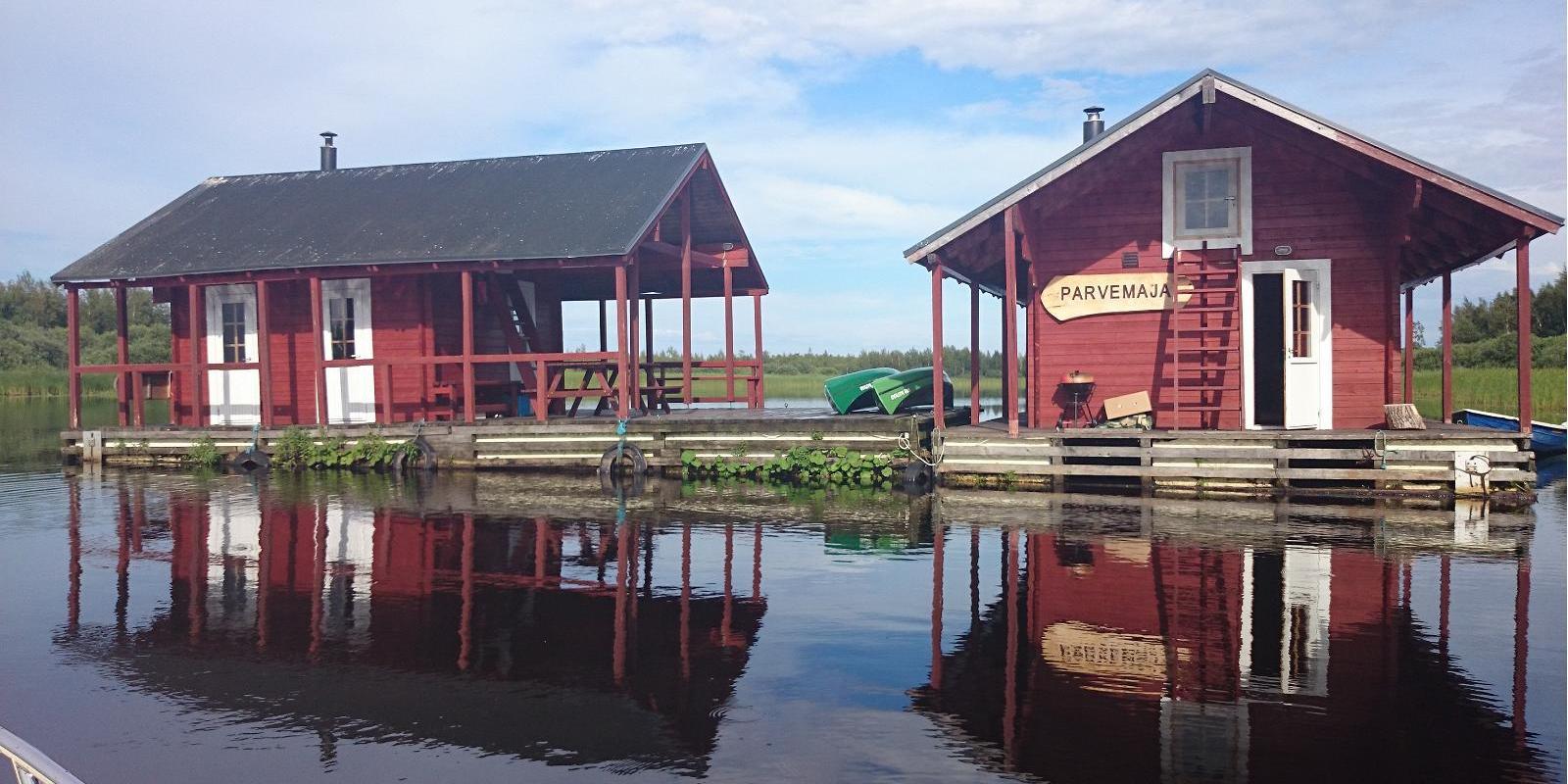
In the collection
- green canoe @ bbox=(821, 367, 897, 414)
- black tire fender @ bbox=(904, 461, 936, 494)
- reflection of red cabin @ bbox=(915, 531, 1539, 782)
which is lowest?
reflection of red cabin @ bbox=(915, 531, 1539, 782)

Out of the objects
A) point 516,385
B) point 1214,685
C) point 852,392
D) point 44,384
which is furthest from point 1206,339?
point 44,384

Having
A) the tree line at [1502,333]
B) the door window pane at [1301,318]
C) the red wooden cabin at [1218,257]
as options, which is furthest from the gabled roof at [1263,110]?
the tree line at [1502,333]

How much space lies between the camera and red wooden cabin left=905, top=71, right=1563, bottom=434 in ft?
51.0

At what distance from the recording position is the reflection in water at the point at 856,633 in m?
5.72

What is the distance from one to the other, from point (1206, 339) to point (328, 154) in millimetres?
19517

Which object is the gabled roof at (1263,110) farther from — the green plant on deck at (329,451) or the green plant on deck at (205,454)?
the green plant on deck at (205,454)

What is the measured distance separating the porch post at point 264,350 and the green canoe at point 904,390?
10642 millimetres

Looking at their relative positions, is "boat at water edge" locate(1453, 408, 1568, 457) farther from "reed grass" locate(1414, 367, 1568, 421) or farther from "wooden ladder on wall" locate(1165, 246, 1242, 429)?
"wooden ladder on wall" locate(1165, 246, 1242, 429)

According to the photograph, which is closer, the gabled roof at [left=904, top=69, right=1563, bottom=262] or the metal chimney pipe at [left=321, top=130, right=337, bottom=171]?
the gabled roof at [left=904, top=69, right=1563, bottom=262]

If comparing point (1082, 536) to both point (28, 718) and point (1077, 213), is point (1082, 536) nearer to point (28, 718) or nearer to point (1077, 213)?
point (1077, 213)

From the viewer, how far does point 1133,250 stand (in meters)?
16.6

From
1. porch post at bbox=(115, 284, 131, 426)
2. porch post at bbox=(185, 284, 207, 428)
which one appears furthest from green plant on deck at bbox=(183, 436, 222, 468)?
porch post at bbox=(115, 284, 131, 426)

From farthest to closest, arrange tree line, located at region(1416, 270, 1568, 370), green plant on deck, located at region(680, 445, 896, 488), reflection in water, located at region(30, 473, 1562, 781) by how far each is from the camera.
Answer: tree line, located at region(1416, 270, 1568, 370) → green plant on deck, located at region(680, 445, 896, 488) → reflection in water, located at region(30, 473, 1562, 781)

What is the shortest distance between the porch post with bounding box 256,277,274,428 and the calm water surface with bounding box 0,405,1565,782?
289 inches
